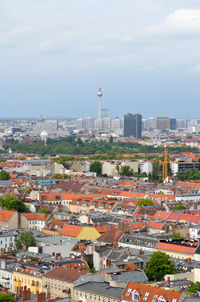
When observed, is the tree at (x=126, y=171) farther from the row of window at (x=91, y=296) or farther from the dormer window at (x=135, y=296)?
the dormer window at (x=135, y=296)

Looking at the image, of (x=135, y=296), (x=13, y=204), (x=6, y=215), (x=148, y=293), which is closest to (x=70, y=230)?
(x=6, y=215)

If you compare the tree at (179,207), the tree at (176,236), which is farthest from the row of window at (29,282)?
the tree at (179,207)

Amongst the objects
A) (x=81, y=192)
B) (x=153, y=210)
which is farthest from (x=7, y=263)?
(x=81, y=192)

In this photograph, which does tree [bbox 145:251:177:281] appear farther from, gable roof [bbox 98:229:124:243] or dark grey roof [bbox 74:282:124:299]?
gable roof [bbox 98:229:124:243]

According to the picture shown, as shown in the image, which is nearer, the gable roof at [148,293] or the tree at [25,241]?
the gable roof at [148,293]

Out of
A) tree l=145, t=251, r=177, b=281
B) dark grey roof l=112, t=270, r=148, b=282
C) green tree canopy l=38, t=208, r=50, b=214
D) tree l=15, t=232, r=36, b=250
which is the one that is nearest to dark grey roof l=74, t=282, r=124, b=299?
dark grey roof l=112, t=270, r=148, b=282
